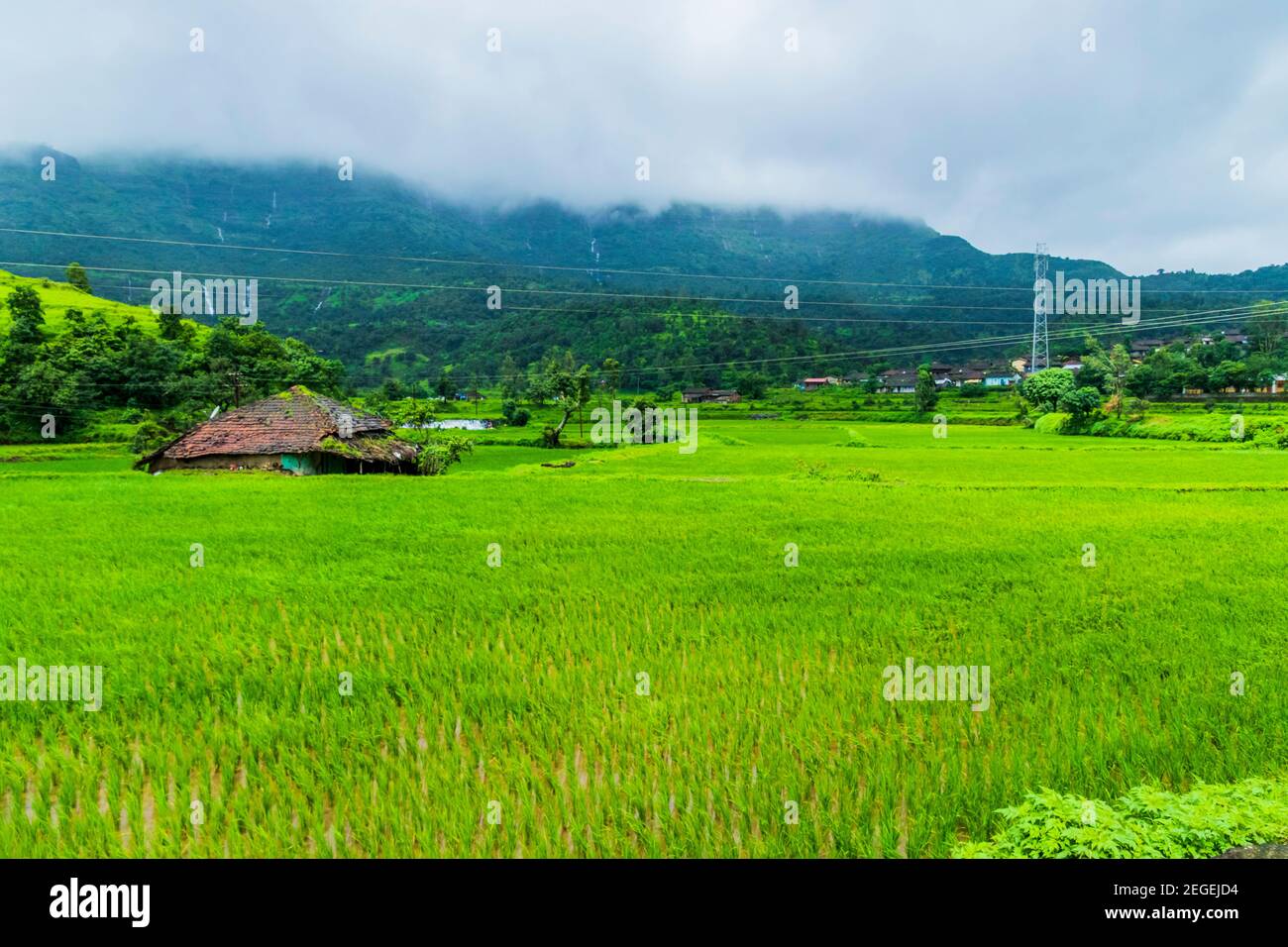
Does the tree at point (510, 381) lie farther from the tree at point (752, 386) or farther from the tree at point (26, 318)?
the tree at point (26, 318)

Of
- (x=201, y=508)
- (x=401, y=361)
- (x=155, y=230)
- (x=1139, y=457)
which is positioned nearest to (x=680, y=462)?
(x=201, y=508)

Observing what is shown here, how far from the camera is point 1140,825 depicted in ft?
9.64

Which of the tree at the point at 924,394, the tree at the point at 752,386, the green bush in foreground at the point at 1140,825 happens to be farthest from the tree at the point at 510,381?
the green bush in foreground at the point at 1140,825

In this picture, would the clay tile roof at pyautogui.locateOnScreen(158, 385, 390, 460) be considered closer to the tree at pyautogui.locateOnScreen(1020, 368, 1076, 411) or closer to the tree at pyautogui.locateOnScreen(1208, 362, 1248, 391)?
the tree at pyautogui.locateOnScreen(1020, 368, 1076, 411)

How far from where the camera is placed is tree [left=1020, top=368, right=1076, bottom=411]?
1678 inches

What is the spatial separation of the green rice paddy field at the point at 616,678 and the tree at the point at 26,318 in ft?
112

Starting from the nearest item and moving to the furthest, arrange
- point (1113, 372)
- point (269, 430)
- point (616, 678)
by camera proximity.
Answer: point (616, 678)
point (269, 430)
point (1113, 372)

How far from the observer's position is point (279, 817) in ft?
11.3

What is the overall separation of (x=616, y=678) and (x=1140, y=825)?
11.4 ft

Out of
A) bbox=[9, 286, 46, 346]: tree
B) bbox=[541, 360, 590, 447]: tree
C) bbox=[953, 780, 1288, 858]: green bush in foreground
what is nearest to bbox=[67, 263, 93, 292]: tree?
bbox=[9, 286, 46, 346]: tree
